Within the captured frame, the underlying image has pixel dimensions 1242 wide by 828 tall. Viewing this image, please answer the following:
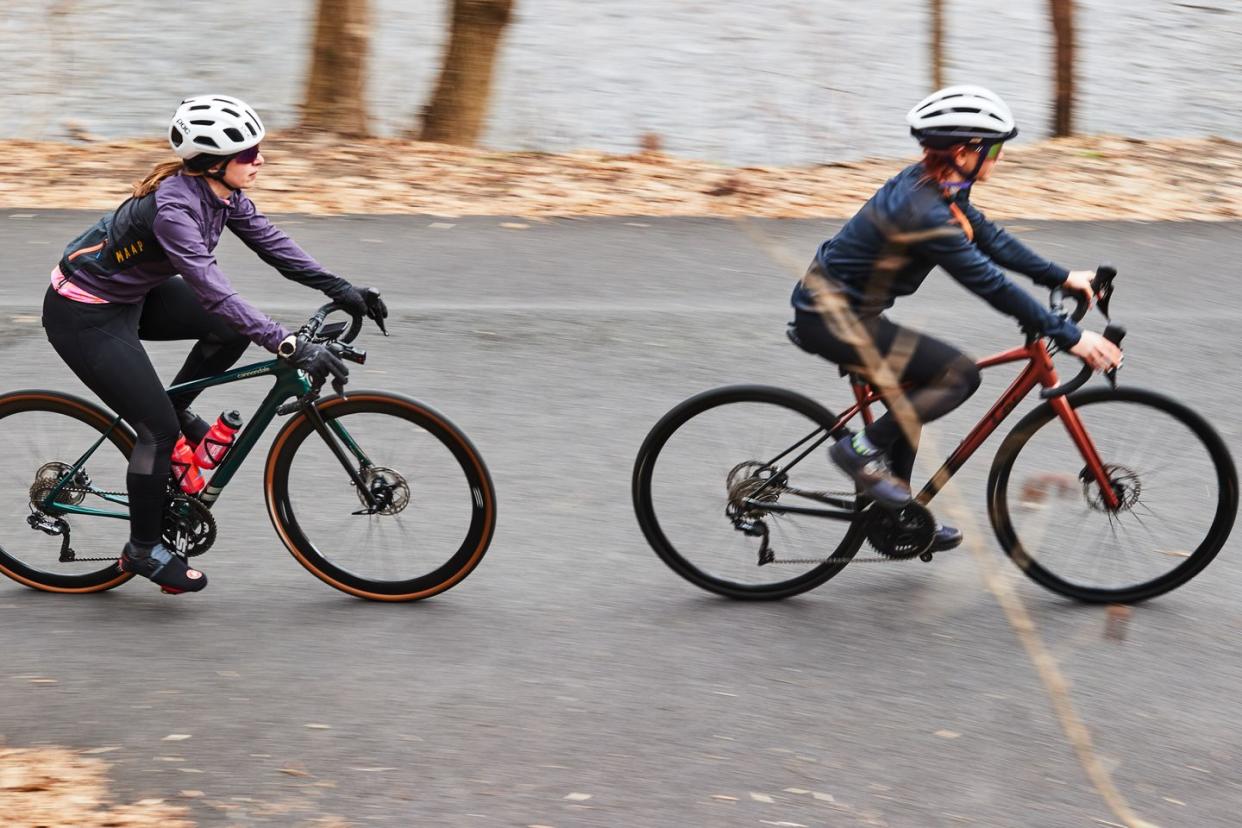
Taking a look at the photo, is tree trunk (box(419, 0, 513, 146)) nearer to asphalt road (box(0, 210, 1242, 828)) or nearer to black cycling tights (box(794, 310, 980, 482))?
asphalt road (box(0, 210, 1242, 828))

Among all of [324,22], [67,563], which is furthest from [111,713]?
[324,22]

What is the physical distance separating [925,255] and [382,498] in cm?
213

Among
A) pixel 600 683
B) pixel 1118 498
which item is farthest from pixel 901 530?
pixel 600 683

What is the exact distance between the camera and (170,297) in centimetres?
541

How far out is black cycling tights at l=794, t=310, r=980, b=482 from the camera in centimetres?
523

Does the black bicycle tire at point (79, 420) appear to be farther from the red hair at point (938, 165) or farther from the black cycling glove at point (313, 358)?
the red hair at point (938, 165)

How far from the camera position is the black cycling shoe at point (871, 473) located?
5355 mm

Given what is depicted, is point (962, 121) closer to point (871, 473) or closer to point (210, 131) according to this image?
point (871, 473)

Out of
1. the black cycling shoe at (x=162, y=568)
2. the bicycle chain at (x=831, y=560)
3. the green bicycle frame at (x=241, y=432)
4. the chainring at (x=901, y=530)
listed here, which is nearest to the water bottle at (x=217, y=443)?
the green bicycle frame at (x=241, y=432)

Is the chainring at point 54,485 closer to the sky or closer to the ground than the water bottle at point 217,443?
closer to the ground

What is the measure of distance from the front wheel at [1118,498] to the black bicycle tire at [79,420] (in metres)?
3.23

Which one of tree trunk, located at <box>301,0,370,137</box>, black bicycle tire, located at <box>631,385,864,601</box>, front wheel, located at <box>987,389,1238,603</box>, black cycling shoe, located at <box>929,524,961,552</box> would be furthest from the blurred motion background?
front wheel, located at <box>987,389,1238,603</box>

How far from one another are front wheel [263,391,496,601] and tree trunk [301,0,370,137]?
8.14m

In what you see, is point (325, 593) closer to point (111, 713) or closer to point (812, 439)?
point (111, 713)
